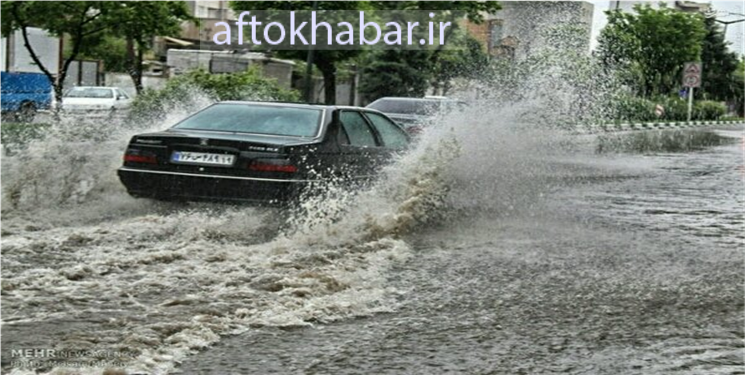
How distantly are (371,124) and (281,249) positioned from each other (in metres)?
3.10

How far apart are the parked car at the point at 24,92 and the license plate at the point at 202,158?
23.7m

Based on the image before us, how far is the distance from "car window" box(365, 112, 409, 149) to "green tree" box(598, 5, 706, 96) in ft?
140

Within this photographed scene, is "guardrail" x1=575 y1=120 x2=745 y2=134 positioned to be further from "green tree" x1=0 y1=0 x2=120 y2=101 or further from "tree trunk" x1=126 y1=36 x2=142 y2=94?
"green tree" x1=0 y1=0 x2=120 y2=101

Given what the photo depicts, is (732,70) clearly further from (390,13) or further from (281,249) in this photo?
(281,249)

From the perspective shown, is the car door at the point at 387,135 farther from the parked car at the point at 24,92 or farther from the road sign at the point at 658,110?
the road sign at the point at 658,110

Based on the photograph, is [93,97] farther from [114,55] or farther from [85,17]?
[114,55]

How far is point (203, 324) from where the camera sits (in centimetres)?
531

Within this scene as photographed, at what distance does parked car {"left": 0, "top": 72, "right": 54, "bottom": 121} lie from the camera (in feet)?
→ 106

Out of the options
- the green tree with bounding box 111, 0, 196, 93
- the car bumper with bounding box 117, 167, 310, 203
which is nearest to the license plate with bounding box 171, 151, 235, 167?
the car bumper with bounding box 117, 167, 310, 203

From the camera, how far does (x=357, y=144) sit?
10031mm

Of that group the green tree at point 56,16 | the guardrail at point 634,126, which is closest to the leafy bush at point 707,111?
the guardrail at point 634,126

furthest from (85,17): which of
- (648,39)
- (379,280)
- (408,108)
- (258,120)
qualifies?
(648,39)

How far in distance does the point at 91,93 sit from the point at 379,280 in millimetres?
31143

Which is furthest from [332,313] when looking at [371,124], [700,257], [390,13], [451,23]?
[451,23]
